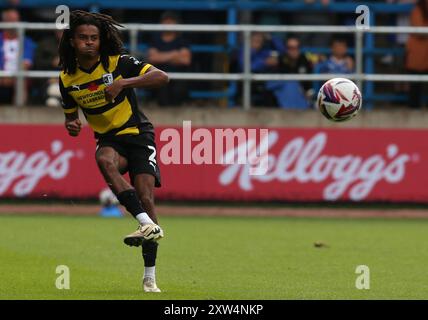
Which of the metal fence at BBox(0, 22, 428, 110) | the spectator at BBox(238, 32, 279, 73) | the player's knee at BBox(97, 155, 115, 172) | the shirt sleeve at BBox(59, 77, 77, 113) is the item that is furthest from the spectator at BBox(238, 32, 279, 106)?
the player's knee at BBox(97, 155, 115, 172)

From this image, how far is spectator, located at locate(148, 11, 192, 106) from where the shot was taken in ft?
71.4

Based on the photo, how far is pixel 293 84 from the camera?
2241 centimetres

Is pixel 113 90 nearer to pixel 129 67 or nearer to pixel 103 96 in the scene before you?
pixel 103 96

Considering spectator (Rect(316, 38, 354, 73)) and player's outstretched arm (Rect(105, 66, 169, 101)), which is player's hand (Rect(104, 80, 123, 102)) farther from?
spectator (Rect(316, 38, 354, 73))

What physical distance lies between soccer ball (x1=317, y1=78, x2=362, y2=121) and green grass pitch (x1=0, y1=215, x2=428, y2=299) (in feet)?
5.27

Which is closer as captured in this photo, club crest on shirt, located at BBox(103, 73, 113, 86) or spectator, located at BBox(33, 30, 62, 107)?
club crest on shirt, located at BBox(103, 73, 113, 86)

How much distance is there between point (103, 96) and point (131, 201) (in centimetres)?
107

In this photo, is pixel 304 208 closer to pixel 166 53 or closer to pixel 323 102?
pixel 166 53

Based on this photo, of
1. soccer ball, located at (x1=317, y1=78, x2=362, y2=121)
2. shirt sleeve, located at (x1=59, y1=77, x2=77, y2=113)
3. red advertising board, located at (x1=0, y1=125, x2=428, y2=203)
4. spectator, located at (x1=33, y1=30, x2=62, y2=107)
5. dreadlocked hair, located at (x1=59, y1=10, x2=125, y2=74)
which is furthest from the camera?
spectator, located at (x1=33, y1=30, x2=62, y2=107)

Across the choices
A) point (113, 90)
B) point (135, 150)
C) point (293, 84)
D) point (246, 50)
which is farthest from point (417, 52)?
point (113, 90)

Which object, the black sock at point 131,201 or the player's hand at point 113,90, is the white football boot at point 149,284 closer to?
the black sock at point 131,201
